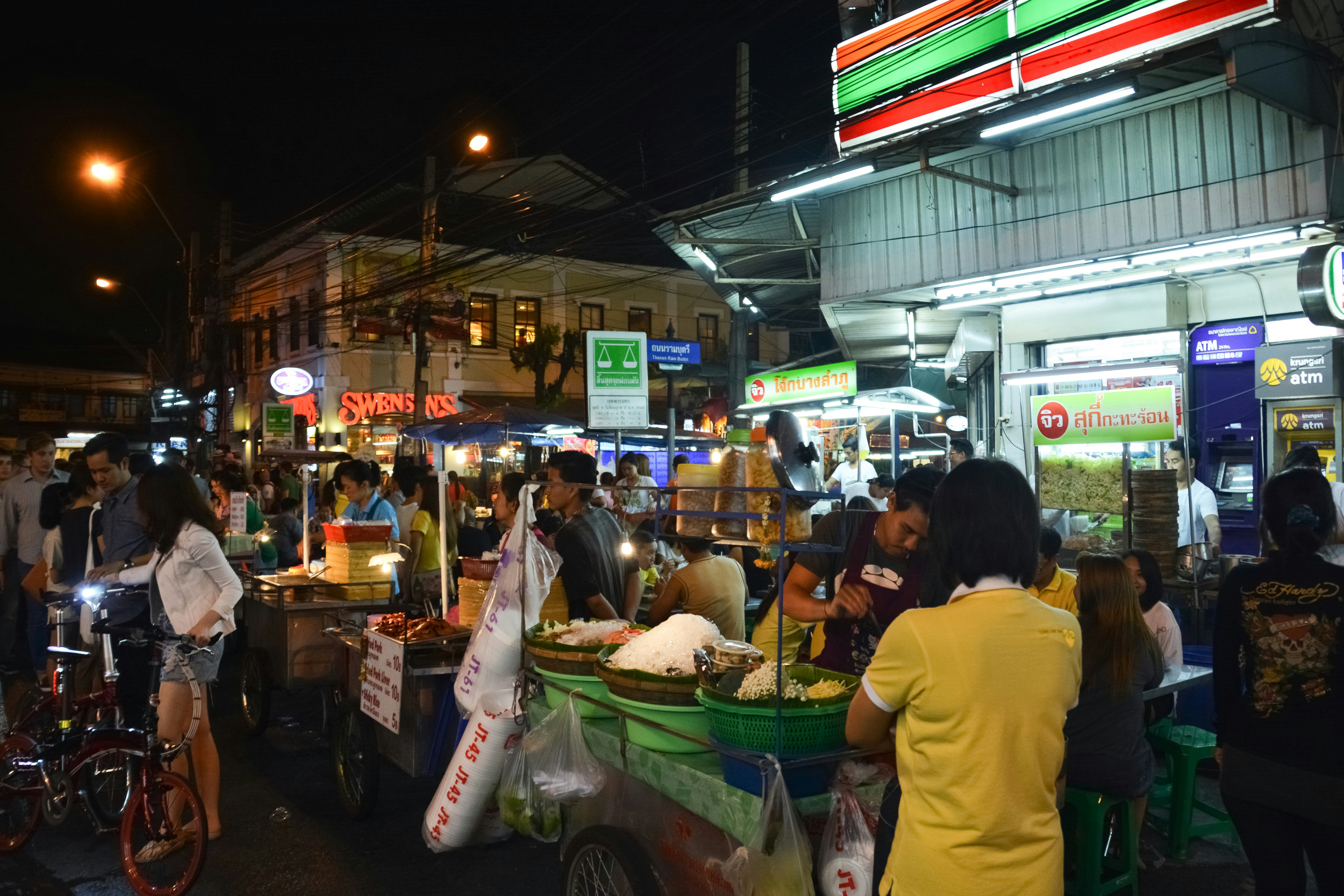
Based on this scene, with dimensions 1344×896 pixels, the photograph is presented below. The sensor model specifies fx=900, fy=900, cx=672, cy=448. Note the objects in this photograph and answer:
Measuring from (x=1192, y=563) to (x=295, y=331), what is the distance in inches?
1188

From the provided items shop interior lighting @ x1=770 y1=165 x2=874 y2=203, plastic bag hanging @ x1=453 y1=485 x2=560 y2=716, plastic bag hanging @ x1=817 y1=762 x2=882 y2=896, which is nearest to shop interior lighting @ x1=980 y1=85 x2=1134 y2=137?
shop interior lighting @ x1=770 y1=165 x2=874 y2=203

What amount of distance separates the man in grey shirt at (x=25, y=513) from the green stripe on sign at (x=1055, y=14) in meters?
9.54

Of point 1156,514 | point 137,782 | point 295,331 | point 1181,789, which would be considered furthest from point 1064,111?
point 295,331

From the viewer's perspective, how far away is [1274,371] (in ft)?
29.2

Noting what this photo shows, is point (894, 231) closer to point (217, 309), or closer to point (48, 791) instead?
point (48, 791)

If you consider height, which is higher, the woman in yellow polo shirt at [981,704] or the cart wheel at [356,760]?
the woman in yellow polo shirt at [981,704]

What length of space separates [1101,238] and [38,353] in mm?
55266

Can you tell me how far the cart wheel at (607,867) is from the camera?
10.5 feet

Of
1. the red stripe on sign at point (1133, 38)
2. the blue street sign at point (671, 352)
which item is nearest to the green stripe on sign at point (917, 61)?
the red stripe on sign at point (1133, 38)

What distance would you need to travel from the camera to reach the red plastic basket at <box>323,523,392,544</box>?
713 cm

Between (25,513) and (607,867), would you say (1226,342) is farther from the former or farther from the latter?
(25,513)

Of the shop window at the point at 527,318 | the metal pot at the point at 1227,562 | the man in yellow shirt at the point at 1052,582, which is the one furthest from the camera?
the shop window at the point at 527,318

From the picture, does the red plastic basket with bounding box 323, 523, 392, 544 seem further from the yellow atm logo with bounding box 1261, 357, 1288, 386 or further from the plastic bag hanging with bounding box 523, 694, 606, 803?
the yellow atm logo with bounding box 1261, 357, 1288, 386

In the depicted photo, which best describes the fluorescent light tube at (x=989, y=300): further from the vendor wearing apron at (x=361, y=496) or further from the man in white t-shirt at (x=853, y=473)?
the vendor wearing apron at (x=361, y=496)
